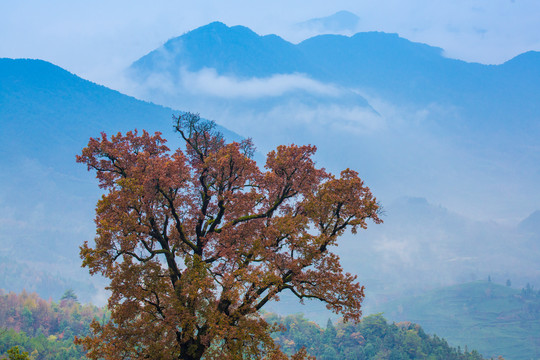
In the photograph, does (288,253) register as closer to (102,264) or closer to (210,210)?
(210,210)

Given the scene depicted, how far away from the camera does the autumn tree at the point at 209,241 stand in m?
17.0

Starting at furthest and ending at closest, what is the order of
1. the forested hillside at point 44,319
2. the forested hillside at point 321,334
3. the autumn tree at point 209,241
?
the forested hillside at point 321,334 → the forested hillside at point 44,319 → the autumn tree at point 209,241

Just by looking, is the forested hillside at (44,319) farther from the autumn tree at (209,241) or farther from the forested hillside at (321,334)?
the autumn tree at (209,241)

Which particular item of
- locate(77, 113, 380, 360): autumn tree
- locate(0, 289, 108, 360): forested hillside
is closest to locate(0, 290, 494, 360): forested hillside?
locate(0, 289, 108, 360): forested hillside

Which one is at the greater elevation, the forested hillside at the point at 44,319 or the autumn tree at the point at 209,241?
the forested hillside at the point at 44,319

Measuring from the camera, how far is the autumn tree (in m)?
17.0

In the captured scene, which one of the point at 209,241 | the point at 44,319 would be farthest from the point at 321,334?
the point at 209,241

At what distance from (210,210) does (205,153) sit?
91.3 inches

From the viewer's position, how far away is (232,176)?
19984mm

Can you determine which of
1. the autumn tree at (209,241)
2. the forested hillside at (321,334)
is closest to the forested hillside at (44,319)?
the forested hillside at (321,334)

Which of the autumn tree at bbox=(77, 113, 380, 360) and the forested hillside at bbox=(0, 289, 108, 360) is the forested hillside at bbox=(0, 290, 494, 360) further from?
the autumn tree at bbox=(77, 113, 380, 360)

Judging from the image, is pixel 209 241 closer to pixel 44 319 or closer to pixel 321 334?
pixel 44 319

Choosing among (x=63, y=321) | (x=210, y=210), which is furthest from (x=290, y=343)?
(x=210, y=210)

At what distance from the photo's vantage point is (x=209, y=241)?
19844 mm
